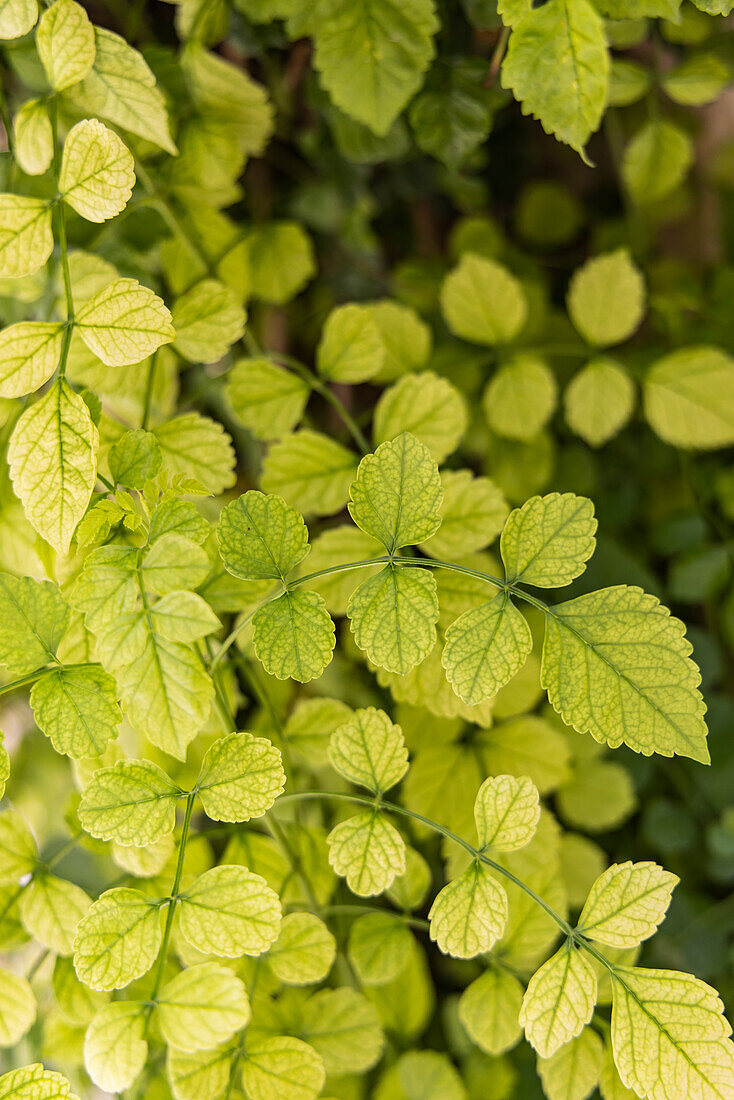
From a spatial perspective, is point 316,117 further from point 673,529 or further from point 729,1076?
point 729,1076

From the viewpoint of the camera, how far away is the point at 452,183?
34.1 inches

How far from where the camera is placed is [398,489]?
455 millimetres

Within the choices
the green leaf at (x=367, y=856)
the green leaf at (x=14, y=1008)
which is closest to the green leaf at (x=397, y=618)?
the green leaf at (x=367, y=856)

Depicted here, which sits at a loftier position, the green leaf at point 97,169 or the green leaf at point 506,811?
the green leaf at point 97,169

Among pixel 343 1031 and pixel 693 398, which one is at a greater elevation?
pixel 693 398

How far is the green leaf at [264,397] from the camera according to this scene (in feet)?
2.11

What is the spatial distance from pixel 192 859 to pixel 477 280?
0.57 meters

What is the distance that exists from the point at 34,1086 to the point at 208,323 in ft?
1.59

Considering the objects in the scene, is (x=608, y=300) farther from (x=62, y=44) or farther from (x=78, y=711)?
(x=78, y=711)

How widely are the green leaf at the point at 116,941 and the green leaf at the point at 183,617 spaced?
16 cm

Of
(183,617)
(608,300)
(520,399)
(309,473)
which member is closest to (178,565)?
(183,617)

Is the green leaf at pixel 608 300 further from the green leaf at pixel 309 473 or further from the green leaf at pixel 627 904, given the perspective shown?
the green leaf at pixel 627 904

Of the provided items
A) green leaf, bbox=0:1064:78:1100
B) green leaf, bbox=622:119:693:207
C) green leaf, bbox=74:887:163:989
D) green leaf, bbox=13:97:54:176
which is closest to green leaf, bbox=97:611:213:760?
green leaf, bbox=74:887:163:989

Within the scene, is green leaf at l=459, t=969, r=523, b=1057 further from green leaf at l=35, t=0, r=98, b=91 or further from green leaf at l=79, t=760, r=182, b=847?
green leaf at l=35, t=0, r=98, b=91
